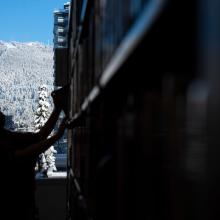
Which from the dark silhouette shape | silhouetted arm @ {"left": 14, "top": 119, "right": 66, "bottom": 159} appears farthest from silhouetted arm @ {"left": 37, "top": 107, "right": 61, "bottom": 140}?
silhouetted arm @ {"left": 14, "top": 119, "right": 66, "bottom": 159}

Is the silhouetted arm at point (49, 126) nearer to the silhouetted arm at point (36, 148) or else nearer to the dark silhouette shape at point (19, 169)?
the dark silhouette shape at point (19, 169)

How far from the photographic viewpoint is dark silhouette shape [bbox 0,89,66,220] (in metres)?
3.86

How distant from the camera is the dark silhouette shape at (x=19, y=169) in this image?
3855mm

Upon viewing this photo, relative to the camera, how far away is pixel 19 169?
13.5 ft

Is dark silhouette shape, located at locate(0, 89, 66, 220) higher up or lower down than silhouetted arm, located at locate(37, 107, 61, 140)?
lower down

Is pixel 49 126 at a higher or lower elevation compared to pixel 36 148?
→ higher

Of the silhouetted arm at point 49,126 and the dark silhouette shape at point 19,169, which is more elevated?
the silhouetted arm at point 49,126

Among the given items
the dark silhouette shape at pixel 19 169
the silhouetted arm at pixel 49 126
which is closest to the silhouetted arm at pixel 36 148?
the dark silhouette shape at pixel 19 169

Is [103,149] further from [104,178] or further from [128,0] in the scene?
[128,0]

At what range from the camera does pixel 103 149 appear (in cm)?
202

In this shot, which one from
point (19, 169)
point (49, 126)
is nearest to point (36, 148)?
point (19, 169)

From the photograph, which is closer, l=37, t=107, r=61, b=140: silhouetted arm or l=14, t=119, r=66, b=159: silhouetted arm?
l=14, t=119, r=66, b=159: silhouetted arm

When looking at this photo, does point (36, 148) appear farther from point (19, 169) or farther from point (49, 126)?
point (49, 126)

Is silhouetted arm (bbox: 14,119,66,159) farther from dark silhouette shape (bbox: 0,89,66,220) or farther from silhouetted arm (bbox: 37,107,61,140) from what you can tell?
silhouetted arm (bbox: 37,107,61,140)
